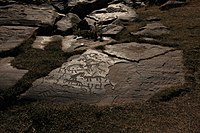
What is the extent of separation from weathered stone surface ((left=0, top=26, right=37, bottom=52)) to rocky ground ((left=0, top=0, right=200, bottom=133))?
0.03 metres

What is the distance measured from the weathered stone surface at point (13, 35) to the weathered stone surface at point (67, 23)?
0.93m

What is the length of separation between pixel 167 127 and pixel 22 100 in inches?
101

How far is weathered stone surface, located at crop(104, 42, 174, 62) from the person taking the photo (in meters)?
7.14

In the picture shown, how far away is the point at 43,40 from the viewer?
870 cm

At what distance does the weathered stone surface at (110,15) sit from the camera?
10594mm

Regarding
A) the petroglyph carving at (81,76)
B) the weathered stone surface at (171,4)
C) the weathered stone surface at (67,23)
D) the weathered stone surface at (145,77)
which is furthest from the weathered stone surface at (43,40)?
the weathered stone surface at (171,4)

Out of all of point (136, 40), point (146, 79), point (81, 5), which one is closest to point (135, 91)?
point (146, 79)

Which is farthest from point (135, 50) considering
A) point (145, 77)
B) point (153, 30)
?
point (153, 30)

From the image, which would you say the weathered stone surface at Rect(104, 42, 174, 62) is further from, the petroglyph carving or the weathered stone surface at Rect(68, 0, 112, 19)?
the weathered stone surface at Rect(68, 0, 112, 19)

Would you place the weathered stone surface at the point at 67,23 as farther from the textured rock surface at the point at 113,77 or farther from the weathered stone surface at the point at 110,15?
the textured rock surface at the point at 113,77

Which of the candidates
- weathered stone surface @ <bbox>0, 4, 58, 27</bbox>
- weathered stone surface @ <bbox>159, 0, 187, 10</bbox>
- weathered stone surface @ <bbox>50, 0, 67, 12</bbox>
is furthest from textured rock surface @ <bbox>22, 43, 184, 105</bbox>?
weathered stone surface @ <bbox>50, 0, 67, 12</bbox>

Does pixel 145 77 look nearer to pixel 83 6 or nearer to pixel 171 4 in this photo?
pixel 171 4

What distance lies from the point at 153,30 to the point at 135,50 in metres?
1.85

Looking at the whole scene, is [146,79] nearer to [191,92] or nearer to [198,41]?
[191,92]
